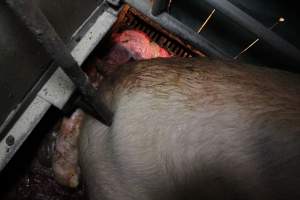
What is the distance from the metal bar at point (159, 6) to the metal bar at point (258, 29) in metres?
0.36

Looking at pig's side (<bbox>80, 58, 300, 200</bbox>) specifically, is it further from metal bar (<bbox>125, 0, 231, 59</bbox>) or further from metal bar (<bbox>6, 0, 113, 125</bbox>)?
metal bar (<bbox>125, 0, 231, 59</bbox>)

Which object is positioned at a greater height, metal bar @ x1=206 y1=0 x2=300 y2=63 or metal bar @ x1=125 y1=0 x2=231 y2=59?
metal bar @ x1=206 y1=0 x2=300 y2=63

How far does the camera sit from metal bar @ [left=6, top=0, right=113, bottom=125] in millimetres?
1175

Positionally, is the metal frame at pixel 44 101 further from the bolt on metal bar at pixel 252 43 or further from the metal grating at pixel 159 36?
the bolt on metal bar at pixel 252 43

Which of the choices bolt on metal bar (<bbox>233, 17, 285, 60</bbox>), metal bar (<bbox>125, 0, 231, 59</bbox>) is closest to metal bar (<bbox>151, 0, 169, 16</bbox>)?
metal bar (<bbox>125, 0, 231, 59</bbox>)

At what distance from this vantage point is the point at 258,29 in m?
2.39

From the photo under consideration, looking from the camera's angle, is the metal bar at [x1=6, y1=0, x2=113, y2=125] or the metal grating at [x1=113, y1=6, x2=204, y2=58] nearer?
the metal bar at [x1=6, y1=0, x2=113, y2=125]

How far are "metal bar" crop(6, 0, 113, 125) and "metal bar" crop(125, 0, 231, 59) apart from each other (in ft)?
3.87

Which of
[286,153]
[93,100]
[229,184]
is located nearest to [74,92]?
[93,100]

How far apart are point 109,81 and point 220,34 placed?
1383 mm

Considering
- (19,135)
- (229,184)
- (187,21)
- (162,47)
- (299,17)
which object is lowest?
(19,135)

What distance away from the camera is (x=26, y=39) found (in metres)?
1.65

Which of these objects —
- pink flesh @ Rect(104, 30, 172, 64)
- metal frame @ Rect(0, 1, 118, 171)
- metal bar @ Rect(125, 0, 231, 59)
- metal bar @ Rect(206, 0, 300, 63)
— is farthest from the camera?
pink flesh @ Rect(104, 30, 172, 64)

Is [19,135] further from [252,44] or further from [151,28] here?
[252,44]
